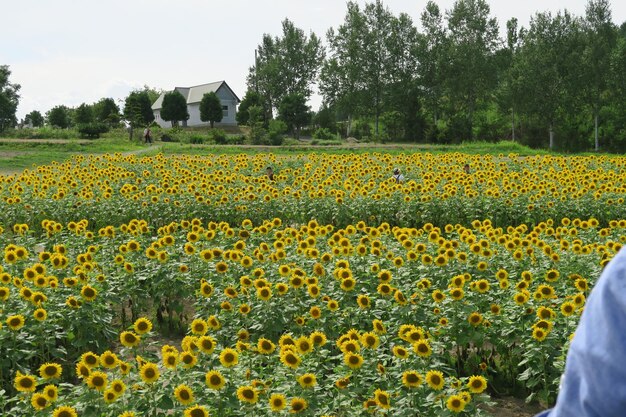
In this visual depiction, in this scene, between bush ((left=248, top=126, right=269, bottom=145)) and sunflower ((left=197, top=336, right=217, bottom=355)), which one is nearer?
sunflower ((left=197, top=336, right=217, bottom=355))

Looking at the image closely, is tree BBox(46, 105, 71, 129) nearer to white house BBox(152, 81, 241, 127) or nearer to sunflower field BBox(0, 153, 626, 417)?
white house BBox(152, 81, 241, 127)

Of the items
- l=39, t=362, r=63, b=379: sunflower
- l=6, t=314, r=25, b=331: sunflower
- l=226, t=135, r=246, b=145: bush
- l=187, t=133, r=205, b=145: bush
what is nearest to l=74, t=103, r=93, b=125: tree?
l=187, t=133, r=205, b=145: bush

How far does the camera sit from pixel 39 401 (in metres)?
3.76

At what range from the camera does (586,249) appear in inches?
270

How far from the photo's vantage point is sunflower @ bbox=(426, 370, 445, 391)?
151 inches

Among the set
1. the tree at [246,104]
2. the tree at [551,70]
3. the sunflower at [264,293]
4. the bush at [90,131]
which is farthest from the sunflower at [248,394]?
the tree at [246,104]

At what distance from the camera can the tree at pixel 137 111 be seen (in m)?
50.2

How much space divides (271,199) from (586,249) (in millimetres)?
6383

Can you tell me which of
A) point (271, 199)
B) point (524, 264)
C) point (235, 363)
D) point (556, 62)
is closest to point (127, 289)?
point (235, 363)

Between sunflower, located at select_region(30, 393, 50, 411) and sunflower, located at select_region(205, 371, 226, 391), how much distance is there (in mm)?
918

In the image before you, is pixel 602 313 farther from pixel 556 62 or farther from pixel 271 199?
pixel 556 62

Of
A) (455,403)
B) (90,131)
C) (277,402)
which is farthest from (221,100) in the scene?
(455,403)

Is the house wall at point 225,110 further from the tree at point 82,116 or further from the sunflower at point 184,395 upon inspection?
the sunflower at point 184,395

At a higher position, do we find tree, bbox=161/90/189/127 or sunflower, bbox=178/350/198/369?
tree, bbox=161/90/189/127
